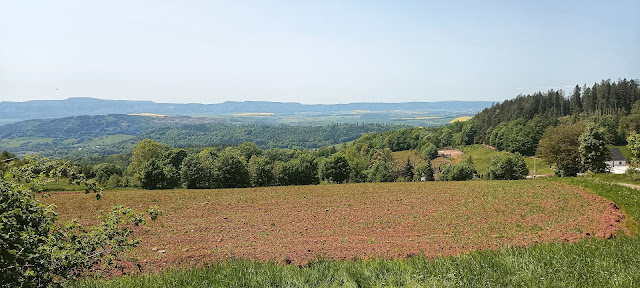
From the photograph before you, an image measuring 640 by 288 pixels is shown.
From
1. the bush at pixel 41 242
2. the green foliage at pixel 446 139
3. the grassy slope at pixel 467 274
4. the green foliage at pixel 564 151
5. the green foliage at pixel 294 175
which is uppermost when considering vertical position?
the bush at pixel 41 242

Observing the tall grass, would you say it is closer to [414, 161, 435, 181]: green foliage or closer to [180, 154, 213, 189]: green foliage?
[180, 154, 213, 189]: green foliage

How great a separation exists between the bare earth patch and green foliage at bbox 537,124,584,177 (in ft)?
83.8

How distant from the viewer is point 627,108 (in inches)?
4596

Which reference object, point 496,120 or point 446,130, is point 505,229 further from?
point 446,130

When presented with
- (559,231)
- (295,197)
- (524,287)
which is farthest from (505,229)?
(295,197)

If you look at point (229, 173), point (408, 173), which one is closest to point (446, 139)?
point (408, 173)

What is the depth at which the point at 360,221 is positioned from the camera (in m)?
20.6

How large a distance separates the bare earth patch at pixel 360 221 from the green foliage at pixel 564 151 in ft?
83.8

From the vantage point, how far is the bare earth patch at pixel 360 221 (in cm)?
1400

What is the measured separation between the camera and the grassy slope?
18.0 ft

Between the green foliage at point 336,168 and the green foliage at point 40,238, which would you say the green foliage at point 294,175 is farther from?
the green foliage at point 40,238

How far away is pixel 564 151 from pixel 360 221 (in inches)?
1769

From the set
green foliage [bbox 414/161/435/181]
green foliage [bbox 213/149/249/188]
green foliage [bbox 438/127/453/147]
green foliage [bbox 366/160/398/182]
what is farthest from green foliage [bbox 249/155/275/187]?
green foliage [bbox 438/127/453/147]

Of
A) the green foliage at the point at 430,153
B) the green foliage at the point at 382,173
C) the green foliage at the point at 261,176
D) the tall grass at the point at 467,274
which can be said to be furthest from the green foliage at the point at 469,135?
the tall grass at the point at 467,274
